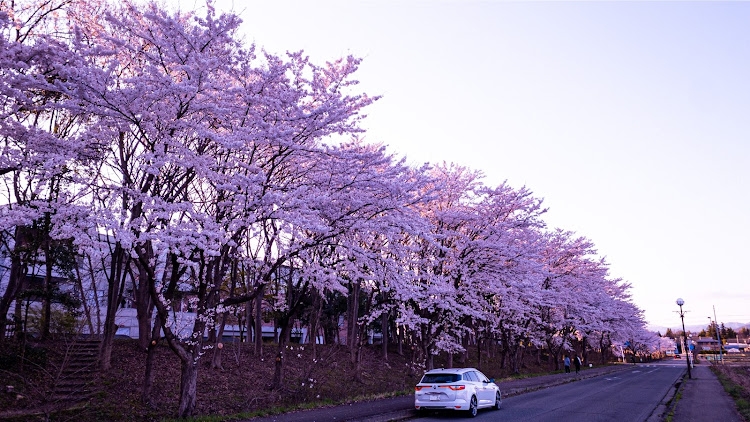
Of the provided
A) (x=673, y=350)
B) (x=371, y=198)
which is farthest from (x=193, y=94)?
(x=673, y=350)

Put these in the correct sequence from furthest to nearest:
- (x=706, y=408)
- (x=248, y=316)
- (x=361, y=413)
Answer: (x=248, y=316) < (x=706, y=408) < (x=361, y=413)

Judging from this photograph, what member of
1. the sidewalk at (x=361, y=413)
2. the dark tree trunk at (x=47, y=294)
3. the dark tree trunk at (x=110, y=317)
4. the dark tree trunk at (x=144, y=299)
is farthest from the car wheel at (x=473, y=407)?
the dark tree trunk at (x=47, y=294)

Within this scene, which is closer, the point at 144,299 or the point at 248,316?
the point at 144,299

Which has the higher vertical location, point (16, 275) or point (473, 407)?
point (16, 275)

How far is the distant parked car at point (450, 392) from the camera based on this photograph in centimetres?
1429

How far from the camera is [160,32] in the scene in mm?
11594

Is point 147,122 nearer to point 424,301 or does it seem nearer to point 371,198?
point 371,198

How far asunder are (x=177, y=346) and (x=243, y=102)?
21.7 feet

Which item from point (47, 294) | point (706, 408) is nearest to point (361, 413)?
point (47, 294)

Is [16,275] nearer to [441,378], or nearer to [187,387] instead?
[187,387]

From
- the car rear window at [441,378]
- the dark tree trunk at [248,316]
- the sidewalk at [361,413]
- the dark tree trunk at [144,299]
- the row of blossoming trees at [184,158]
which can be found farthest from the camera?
the dark tree trunk at [248,316]

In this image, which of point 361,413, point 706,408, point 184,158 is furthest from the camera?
point 706,408

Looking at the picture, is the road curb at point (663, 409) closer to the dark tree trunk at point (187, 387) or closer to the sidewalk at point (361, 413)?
the sidewalk at point (361, 413)

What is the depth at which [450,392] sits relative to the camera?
1436 centimetres
